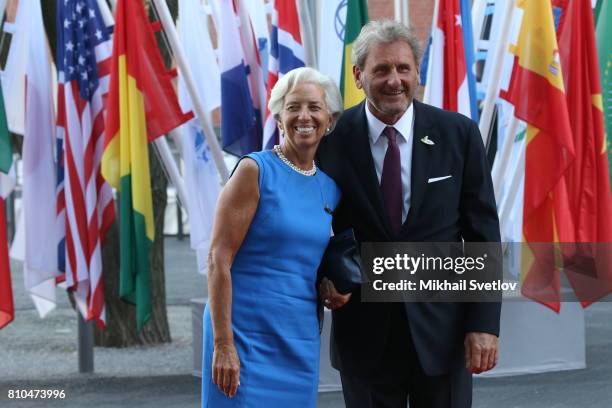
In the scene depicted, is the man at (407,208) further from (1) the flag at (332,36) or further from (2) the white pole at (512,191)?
(2) the white pole at (512,191)

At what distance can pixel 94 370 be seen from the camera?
970 centimetres

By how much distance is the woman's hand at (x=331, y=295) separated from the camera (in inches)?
163

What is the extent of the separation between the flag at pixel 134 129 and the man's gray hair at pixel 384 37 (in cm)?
453

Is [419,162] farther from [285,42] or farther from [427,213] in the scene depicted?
[285,42]

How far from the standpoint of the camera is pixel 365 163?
4.30 metres

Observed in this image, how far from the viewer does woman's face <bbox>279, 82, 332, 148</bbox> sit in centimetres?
408

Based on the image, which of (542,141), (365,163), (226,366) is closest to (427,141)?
(365,163)

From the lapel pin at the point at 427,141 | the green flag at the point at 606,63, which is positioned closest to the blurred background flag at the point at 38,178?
the green flag at the point at 606,63

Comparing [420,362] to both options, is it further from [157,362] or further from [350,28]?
[157,362]

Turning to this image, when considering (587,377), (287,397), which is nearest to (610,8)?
(587,377)

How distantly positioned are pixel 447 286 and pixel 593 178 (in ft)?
14.9

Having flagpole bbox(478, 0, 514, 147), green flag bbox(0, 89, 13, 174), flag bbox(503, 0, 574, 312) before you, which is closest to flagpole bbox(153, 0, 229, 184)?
green flag bbox(0, 89, 13, 174)

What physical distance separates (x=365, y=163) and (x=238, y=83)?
4439 mm

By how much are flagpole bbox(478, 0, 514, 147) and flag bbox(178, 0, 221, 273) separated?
6.87 feet
